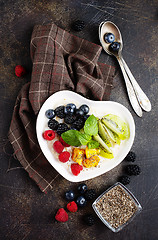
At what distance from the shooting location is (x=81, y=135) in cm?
184

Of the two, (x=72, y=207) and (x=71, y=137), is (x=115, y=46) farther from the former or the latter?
(x=72, y=207)

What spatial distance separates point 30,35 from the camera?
2.10m

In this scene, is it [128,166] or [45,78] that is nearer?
[45,78]

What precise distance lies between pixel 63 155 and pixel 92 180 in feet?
1.53

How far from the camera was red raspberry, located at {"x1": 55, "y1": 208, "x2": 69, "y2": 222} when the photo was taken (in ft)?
6.54

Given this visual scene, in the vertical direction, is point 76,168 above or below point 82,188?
above

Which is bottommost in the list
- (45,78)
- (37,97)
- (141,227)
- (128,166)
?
(141,227)

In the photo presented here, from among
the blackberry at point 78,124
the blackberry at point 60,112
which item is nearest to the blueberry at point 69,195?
the blackberry at point 78,124

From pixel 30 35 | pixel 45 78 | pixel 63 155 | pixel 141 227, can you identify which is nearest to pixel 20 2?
pixel 30 35

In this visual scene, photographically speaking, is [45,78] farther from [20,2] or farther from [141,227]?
[141,227]

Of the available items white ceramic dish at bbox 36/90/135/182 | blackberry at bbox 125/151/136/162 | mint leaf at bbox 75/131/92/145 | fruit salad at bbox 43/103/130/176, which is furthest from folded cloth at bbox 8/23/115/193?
blackberry at bbox 125/151/136/162

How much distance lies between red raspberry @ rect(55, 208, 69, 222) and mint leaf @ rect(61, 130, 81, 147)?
2.26 feet

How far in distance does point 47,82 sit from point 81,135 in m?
0.59

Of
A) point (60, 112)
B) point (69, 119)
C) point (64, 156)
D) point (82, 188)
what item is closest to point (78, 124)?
point (69, 119)
